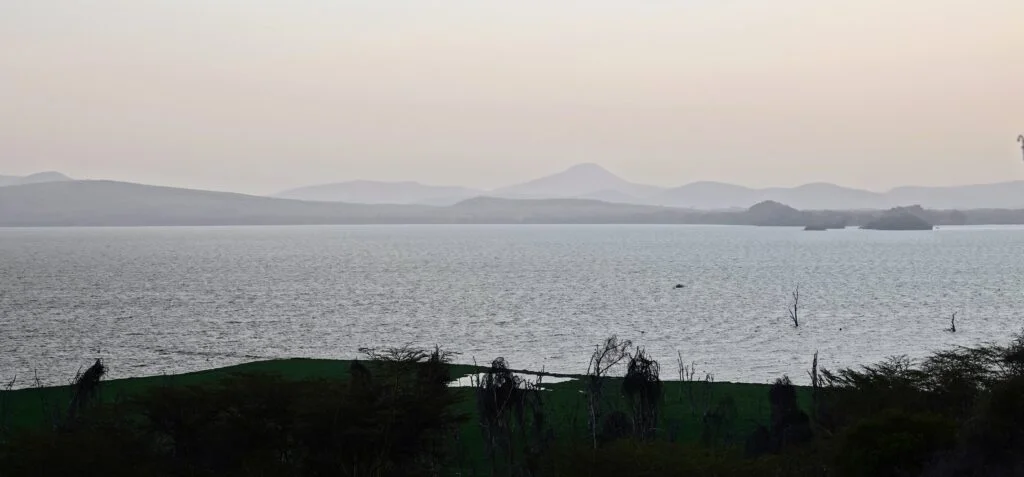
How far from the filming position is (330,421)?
117 ft

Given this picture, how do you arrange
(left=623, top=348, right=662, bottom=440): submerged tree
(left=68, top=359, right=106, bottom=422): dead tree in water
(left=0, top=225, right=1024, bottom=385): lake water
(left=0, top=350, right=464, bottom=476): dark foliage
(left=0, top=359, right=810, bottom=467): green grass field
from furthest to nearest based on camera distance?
(left=0, top=225, right=1024, bottom=385): lake water, (left=0, top=359, right=810, bottom=467): green grass field, (left=68, top=359, right=106, bottom=422): dead tree in water, (left=623, top=348, right=662, bottom=440): submerged tree, (left=0, top=350, right=464, bottom=476): dark foliage

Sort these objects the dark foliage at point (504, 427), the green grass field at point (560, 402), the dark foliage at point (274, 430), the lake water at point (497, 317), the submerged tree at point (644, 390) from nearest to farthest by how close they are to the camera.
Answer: the dark foliage at point (274, 430) < the dark foliage at point (504, 427) < the submerged tree at point (644, 390) < the green grass field at point (560, 402) < the lake water at point (497, 317)

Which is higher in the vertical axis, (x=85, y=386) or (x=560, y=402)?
(x=85, y=386)

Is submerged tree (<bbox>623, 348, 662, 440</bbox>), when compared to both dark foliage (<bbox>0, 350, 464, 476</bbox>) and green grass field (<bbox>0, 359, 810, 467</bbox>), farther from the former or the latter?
dark foliage (<bbox>0, 350, 464, 476</bbox>)

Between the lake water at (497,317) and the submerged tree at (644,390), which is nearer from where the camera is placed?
A: the submerged tree at (644,390)

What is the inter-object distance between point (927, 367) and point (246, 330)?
229 feet

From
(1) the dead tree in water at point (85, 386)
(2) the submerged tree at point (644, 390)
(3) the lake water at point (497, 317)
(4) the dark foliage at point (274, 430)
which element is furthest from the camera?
(3) the lake water at point (497, 317)

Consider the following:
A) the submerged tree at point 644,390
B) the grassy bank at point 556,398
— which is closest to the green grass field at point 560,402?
the grassy bank at point 556,398

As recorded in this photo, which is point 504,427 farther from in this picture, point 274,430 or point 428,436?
point 274,430

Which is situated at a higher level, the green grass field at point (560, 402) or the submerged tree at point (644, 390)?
the submerged tree at point (644, 390)

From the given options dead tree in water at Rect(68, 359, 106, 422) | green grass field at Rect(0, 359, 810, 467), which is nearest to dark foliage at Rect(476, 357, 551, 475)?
green grass field at Rect(0, 359, 810, 467)

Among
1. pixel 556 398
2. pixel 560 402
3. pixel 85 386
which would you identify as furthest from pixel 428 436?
pixel 556 398

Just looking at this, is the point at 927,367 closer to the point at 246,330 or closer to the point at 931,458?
the point at 931,458

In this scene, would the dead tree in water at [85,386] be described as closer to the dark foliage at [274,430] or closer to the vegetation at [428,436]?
the vegetation at [428,436]
